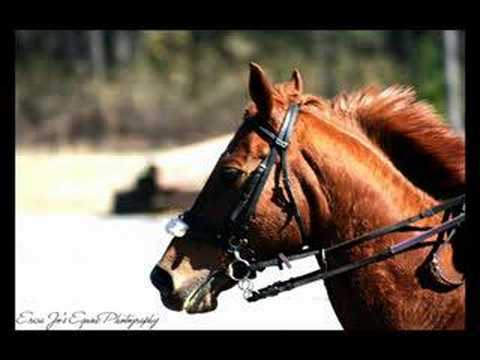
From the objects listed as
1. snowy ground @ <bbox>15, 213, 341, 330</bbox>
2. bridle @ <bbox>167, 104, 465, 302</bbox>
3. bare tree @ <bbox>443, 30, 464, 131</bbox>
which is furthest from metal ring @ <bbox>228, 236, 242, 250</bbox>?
bare tree @ <bbox>443, 30, 464, 131</bbox>

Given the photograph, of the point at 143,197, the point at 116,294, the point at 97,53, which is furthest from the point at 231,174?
the point at 97,53

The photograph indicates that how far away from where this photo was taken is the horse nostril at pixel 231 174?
3.79m

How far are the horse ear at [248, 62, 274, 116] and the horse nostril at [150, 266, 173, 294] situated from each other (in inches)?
26.8

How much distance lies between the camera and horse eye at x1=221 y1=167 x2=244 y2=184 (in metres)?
3.79

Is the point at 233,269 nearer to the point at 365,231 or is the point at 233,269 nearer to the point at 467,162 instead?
the point at 365,231

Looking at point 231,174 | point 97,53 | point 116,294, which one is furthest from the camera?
point 97,53

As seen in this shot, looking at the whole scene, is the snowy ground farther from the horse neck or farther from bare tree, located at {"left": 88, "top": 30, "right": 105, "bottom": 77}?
bare tree, located at {"left": 88, "top": 30, "right": 105, "bottom": 77}

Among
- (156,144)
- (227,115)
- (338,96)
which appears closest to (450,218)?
(338,96)

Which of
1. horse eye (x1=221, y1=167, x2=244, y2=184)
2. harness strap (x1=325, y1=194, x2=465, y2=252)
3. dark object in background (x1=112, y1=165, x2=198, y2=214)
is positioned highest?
horse eye (x1=221, y1=167, x2=244, y2=184)

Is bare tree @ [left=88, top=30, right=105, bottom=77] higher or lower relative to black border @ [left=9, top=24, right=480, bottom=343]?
lower

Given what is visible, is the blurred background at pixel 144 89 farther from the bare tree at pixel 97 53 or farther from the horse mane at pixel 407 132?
the horse mane at pixel 407 132

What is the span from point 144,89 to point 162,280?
26137 millimetres

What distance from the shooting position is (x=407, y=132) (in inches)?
155
